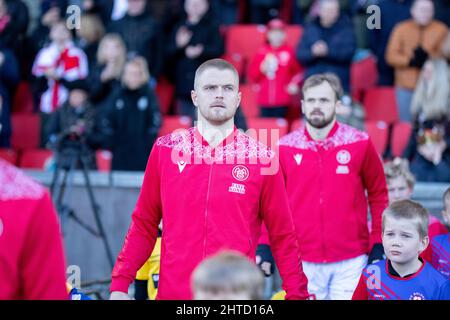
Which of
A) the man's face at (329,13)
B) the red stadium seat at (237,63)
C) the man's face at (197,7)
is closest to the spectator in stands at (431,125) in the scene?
the man's face at (329,13)

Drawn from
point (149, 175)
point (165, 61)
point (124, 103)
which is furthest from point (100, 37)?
point (149, 175)

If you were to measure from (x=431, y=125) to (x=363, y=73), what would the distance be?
197cm

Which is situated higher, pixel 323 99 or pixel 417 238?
pixel 323 99

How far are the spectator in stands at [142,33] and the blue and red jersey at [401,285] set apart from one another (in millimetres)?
6247

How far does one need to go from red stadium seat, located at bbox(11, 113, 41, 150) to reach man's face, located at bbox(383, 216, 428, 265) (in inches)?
259

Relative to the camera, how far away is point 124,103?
9641 mm

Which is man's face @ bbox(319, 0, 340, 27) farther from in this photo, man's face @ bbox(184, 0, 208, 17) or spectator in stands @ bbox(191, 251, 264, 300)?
spectator in stands @ bbox(191, 251, 264, 300)

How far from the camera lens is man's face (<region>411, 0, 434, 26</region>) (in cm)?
998

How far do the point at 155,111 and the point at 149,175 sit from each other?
5.07 metres

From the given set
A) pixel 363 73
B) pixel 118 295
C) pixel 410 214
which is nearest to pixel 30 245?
pixel 118 295

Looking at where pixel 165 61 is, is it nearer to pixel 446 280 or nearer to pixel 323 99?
pixel 323 99

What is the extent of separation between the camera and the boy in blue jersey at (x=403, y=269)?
4.78 meters

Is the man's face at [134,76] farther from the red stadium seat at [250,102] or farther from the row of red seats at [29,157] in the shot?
the red stadium seat at [250,102]

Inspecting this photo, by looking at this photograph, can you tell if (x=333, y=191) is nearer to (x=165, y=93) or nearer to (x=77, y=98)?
(x=77, y=98)
